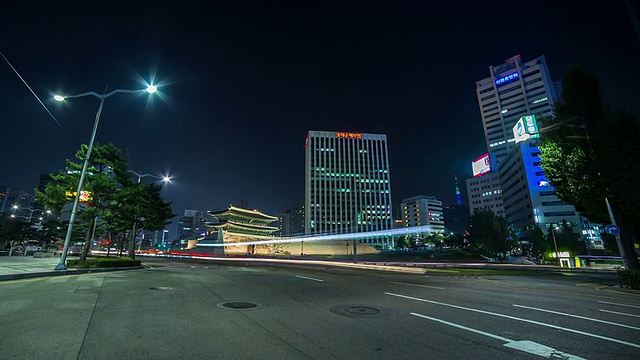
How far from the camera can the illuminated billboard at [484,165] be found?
130125mm

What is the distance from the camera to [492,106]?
475 feet

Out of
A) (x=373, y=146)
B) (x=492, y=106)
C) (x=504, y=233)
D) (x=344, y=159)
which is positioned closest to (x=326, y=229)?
(x=344, y=159)

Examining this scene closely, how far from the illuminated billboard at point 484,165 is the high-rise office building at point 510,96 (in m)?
6.38

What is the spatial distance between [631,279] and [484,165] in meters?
135

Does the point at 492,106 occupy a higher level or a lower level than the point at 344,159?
higher

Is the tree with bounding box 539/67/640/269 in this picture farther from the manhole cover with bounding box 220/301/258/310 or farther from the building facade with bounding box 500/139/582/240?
the building facade with bounding box 500/139/582/240

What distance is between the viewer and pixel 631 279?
14055 millimetres

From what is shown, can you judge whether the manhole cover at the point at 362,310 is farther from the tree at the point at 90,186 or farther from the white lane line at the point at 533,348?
the tree at the point at 90,186

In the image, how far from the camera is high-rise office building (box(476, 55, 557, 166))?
127 metres

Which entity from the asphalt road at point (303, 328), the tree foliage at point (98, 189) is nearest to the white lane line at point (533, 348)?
the asphalt road at point (303, 328)

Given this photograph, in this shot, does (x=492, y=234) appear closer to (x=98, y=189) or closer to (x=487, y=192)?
(x=98, y=189)

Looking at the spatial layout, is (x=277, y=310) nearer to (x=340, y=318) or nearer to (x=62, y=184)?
(x=340, y=318)

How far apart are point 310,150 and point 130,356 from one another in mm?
139406

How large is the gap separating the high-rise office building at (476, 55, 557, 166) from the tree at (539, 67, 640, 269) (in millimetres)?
129962
